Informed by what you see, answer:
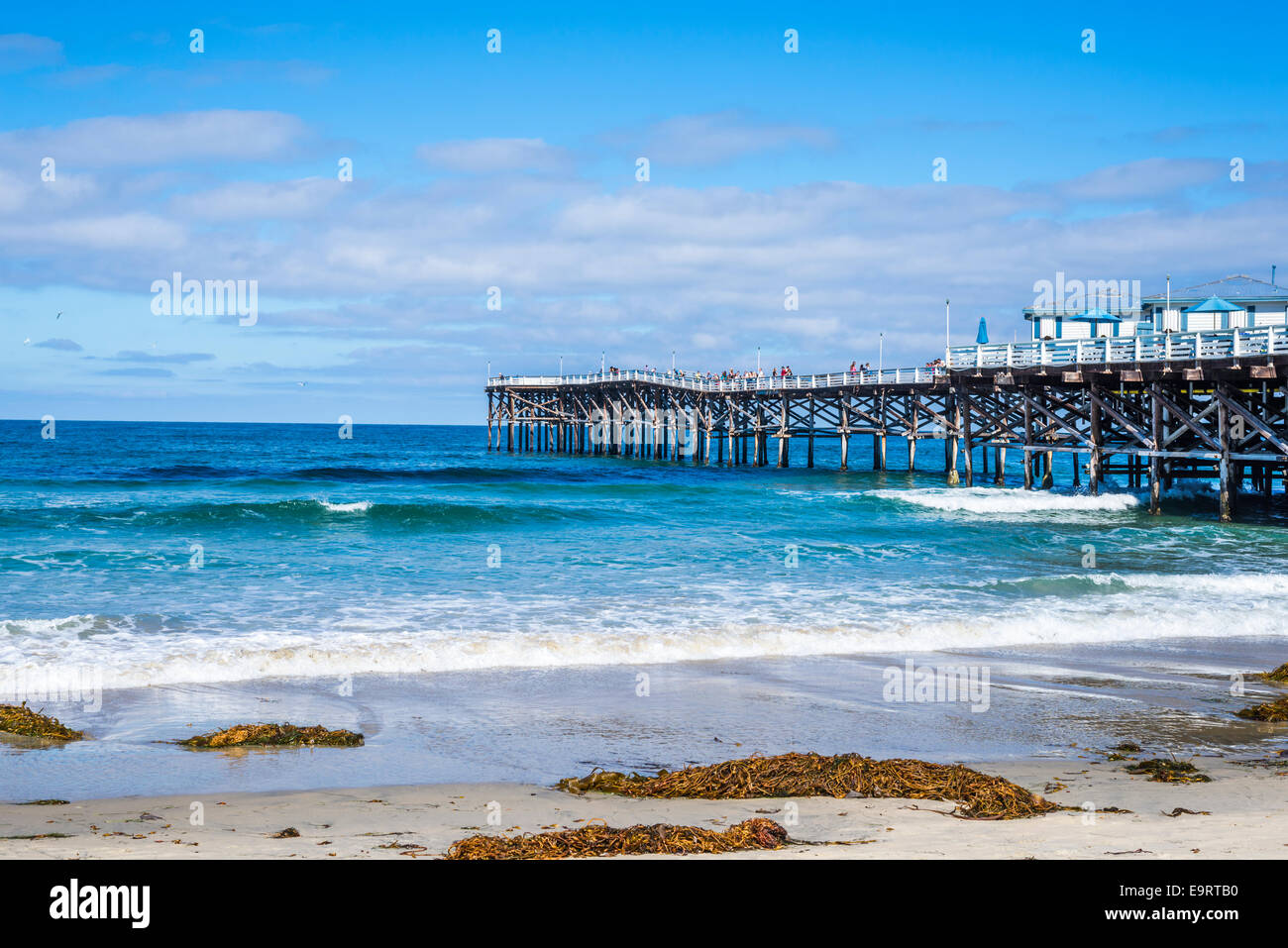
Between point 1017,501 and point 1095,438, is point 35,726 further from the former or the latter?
point 1095,438

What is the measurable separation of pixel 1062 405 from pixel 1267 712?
27376 millimetres

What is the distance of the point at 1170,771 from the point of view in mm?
7086

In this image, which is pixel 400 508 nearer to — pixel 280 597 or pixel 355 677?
pixel 280 597

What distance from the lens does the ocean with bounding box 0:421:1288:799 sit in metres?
8.17

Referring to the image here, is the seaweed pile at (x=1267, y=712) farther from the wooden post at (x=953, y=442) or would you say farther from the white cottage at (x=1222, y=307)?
the wooden post at (x=953, y=442)

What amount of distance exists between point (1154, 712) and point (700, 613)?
641 cm

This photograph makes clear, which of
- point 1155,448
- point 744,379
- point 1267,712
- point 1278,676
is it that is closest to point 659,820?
point 1267,712

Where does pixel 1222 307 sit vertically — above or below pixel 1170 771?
above

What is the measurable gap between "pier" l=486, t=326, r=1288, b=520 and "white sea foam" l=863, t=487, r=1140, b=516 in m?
0.85

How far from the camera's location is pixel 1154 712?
9.22 metres

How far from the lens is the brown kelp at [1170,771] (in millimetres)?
6891

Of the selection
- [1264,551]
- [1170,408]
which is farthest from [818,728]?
[1170,408]

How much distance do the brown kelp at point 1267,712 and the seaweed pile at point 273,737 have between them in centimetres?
736

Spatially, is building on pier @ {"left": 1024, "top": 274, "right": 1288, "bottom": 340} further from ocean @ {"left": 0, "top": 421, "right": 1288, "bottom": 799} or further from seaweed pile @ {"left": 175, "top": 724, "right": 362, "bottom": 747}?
seaweed pile @ {"left": 175, "top": 724, "right": 362, "bottom": 747}
